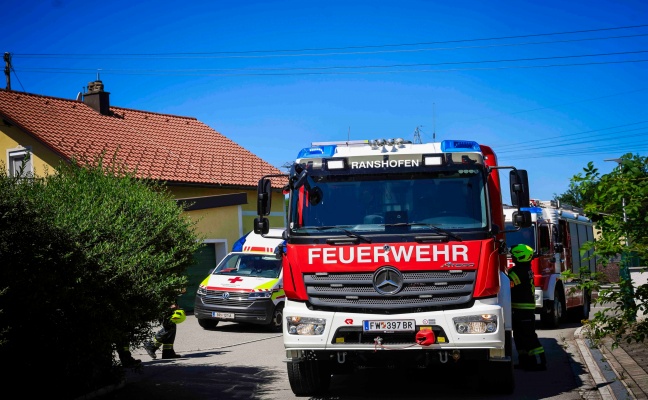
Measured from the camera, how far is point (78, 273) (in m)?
7.96

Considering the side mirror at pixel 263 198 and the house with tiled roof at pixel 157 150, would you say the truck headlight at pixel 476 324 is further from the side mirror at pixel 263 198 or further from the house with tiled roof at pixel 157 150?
the house with tiled roof at pixel 157 150

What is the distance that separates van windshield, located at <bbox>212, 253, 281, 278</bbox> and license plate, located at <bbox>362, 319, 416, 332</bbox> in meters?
10.5

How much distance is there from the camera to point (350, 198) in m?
9.52

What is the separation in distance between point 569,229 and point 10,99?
64.0ft

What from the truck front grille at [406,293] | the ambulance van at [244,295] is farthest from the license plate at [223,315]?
the truck front grille at [406,293]

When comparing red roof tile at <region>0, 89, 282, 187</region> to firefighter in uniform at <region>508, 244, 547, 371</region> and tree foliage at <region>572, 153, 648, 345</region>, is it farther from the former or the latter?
tree foliage at <region>572, 153, 648, 345</region>

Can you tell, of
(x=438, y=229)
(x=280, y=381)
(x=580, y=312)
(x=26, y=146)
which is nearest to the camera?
(x=438, y=229)

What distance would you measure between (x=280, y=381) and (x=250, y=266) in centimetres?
880

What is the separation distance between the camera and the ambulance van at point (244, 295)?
18422 mm

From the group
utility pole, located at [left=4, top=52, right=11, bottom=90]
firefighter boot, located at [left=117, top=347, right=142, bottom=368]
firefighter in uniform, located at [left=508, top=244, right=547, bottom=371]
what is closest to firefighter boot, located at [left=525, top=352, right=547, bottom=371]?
firefighter in uniform, located at [left=508, top=244, right=547, bottom=371]

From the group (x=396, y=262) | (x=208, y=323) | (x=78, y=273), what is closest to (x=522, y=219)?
(x=396, y=262)

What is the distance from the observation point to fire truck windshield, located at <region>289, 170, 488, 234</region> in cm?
922

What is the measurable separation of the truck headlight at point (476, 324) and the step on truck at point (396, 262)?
0.01m

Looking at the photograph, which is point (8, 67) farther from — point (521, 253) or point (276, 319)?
point (521, 253)
